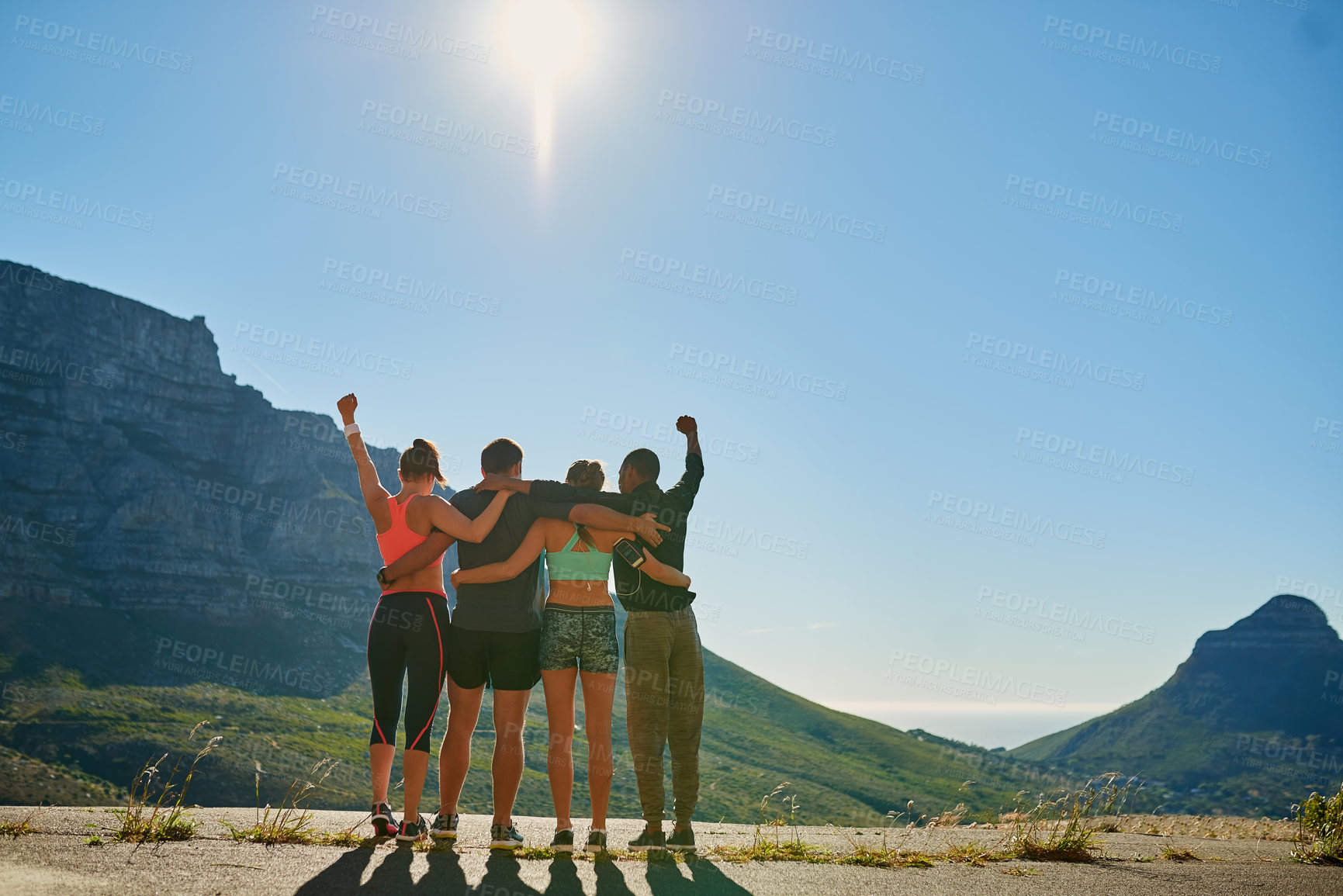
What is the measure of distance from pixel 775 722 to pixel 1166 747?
279 ft

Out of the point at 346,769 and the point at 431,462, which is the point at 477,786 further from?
the point at 431,462

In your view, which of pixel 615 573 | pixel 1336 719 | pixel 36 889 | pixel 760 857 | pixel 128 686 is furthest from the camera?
pixel 1336 719

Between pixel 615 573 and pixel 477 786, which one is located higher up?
pixel 615 573

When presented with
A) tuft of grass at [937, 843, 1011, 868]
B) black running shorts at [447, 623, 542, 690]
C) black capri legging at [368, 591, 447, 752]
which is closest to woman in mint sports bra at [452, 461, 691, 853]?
black running shorts at [447, 623, 542, 690]

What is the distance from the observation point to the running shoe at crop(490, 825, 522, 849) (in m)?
5.45

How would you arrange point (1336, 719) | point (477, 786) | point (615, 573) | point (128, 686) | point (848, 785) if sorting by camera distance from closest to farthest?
point (615, 573) < point (477, 786) < point (128, 686) < point (848, 785) < point (1336, 719)

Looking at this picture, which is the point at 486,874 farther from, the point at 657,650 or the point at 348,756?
the point at 348,756

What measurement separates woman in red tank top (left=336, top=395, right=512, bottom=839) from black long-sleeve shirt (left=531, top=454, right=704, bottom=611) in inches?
20.2

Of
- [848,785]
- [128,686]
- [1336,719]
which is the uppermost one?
[1336,719]

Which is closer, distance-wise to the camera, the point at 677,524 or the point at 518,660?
the point at 518,660

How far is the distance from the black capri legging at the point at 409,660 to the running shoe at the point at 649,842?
178 cm

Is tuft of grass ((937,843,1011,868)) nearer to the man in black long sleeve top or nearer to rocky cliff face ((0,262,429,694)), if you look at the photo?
the man in black long sleeve top

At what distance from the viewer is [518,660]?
600cm

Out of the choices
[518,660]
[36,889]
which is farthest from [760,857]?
[36,889]
